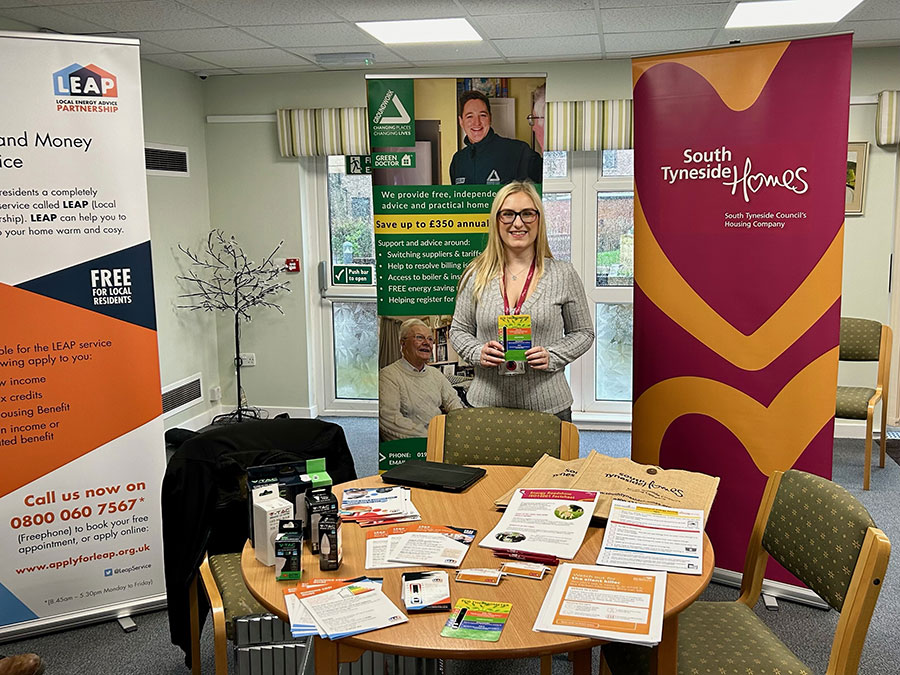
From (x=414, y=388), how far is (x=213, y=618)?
1.85 meters

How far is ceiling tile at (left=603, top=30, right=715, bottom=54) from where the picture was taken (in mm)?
4785

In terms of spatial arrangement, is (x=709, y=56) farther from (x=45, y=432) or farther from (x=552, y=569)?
(x=45, y=432)

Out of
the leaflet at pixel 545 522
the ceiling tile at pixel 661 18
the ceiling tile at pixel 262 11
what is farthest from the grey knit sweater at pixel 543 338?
the ceiling tile at pixel 262 11

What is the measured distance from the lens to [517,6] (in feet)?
13.5

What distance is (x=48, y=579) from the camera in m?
3.17

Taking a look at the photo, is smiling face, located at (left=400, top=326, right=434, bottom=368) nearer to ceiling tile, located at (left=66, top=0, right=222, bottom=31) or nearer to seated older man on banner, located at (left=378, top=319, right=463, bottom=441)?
seated older man on banner, located at (left=378, top=319, right=463, bottom=441)

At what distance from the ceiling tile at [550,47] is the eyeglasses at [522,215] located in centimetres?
197

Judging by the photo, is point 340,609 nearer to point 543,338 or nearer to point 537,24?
point 543,338

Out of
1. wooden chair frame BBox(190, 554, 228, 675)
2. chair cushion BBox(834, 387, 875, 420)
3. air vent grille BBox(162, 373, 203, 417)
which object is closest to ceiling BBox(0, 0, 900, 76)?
chair cushion BBox(834, 387, 875, 420)

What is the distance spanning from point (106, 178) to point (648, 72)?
7.08 ft

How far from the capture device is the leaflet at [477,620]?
1.67 metres

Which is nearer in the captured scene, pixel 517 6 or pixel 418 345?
pixel 418 345

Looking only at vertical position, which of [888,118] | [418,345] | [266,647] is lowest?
[266,647]

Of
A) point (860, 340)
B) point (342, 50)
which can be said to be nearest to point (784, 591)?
point (860, 340)
